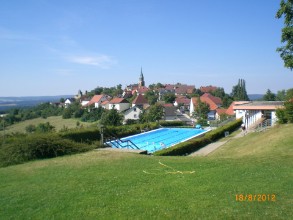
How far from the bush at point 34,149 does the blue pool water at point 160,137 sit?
9065 mm

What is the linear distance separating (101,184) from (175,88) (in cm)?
14352

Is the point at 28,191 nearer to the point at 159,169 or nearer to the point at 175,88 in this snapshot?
the point at 159,169

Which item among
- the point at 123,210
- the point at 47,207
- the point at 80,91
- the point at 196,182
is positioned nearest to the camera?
the point at 123,210

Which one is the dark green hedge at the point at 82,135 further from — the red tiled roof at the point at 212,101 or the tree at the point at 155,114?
the red tiled roof at the point at 212,101

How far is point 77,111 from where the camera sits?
80875mm

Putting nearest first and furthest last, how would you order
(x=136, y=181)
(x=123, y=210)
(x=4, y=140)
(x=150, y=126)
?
(x=123, y=210)
(x=136, y=181)
(x=4, y=140)
(x=150, y=126)

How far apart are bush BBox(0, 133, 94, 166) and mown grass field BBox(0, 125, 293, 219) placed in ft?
10.1

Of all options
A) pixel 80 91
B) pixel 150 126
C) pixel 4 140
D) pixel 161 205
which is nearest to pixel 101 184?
pixel 161 205

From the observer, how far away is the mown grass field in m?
6.45

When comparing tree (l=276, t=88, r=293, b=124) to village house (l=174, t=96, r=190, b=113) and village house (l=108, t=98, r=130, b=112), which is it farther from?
village house (l=108, t=98, r=130, b=112)

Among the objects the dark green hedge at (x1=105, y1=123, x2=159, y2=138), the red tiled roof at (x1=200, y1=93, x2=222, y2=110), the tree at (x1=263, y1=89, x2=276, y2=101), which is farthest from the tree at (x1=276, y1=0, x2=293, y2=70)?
the red tiled roof at (x1=200, y1=93, x2=222, y2=110)

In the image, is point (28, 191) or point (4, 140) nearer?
point (28, 191)

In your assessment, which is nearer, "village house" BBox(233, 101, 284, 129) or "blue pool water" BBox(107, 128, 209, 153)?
"blue pool water" BBox(107, 128, 209, 153)

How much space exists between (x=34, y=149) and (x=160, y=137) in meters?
20.6
